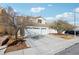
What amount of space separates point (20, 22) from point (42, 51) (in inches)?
15.4

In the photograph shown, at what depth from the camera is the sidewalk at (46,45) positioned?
102 inches

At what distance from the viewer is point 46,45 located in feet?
8.50

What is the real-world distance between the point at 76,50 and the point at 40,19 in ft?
1.68

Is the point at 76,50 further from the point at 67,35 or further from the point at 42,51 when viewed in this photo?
the point at 42,51

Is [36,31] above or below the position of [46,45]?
above

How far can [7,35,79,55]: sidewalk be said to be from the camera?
258 cm

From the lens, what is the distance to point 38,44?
2590mm

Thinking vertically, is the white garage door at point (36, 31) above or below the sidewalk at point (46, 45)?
above

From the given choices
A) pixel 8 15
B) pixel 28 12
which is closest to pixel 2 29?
pixel 8 15

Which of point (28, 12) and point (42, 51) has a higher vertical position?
point (28, 12)

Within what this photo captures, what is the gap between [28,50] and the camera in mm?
2576

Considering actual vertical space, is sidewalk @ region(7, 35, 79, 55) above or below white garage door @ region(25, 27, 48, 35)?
below
